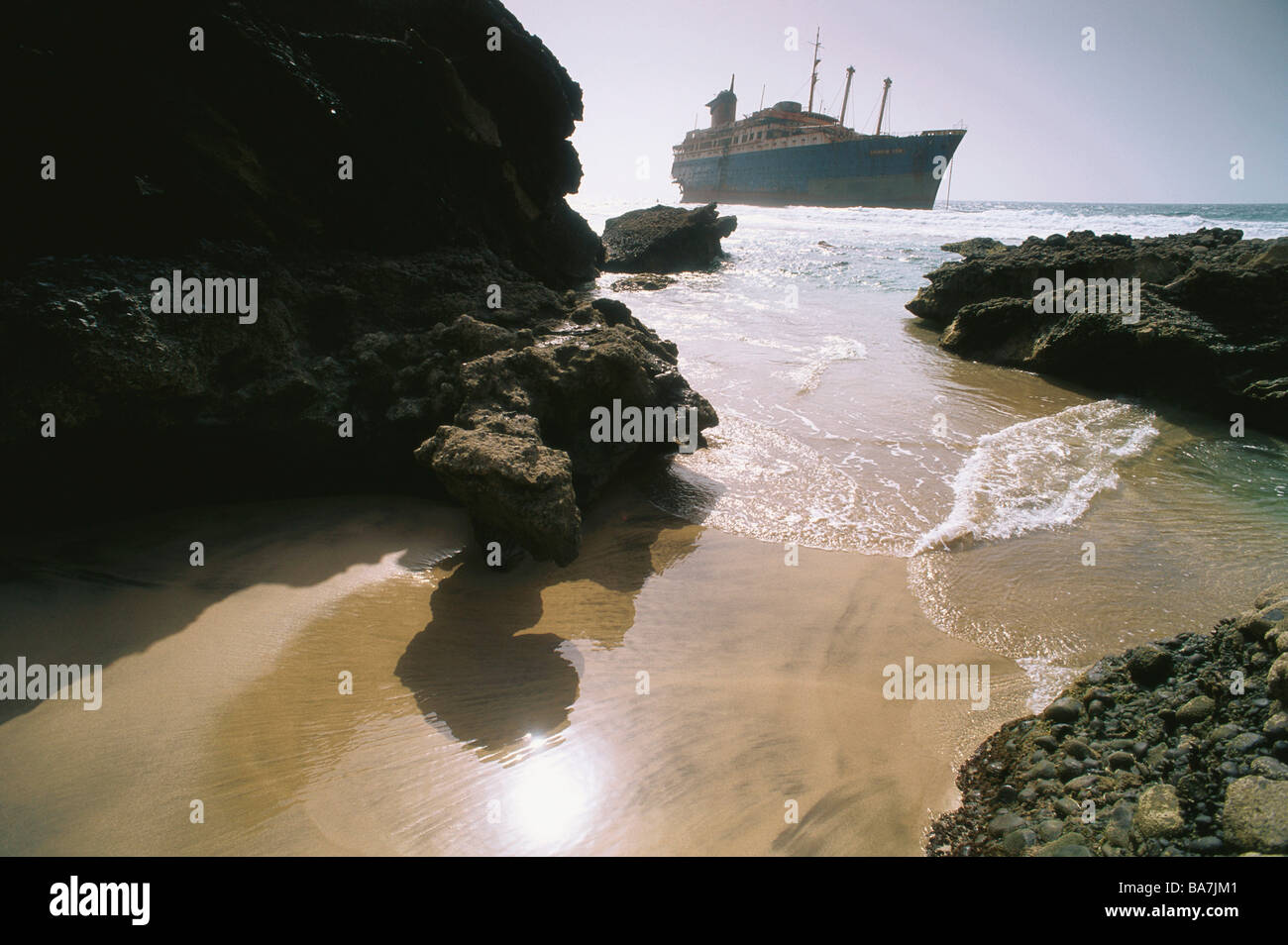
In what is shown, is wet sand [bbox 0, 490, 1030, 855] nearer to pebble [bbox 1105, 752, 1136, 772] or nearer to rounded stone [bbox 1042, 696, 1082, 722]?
rounded stone [bbox 1042, 696, 1082, 722]

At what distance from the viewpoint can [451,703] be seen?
3.18 metres

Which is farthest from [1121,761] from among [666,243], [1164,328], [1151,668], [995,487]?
[666,243]

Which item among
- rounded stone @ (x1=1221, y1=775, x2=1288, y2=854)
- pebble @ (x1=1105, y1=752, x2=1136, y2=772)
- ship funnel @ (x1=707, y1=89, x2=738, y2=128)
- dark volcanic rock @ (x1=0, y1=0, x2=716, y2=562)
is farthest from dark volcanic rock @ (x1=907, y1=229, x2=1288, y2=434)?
ship funnel @ (x1=707, y1=89, x2=738, y2=128)

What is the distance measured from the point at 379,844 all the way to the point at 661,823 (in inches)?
45.7

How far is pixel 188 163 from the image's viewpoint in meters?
4.89

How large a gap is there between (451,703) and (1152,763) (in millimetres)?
3287

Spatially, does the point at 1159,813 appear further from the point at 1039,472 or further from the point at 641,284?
the point at 641,284

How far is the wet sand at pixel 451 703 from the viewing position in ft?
8.23

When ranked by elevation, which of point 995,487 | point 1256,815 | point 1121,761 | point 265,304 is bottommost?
point 1121,761

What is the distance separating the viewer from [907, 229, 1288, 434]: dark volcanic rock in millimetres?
9500

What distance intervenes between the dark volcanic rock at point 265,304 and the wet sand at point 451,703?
56cm
